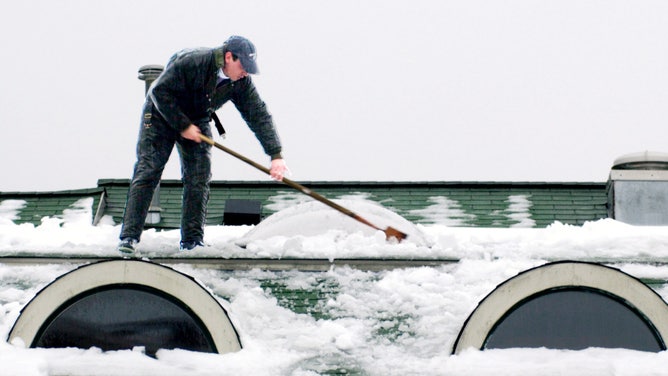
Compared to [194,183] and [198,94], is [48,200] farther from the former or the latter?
[198,94]

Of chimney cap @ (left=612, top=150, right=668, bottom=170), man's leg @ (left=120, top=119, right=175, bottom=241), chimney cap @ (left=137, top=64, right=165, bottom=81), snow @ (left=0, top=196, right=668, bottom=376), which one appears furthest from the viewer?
chimney cap @ (left=137, top=64, right=165, bottom=81)

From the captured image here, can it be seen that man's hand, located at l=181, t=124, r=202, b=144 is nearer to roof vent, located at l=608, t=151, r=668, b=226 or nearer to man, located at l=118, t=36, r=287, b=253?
man, located at l=118, t=36, r=287, b=253

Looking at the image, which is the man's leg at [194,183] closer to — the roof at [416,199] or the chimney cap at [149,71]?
the chimney cap at [149,71]

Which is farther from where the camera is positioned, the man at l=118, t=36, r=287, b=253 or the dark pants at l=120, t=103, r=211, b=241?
the dark pants at l=120, t=103, r=211, b=241

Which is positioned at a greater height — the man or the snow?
the man

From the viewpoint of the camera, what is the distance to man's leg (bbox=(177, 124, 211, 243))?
998cm

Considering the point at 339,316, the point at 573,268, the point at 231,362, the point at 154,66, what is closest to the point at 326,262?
the point at 339,316

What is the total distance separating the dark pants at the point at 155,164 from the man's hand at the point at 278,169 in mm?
567

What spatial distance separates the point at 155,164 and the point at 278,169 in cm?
100

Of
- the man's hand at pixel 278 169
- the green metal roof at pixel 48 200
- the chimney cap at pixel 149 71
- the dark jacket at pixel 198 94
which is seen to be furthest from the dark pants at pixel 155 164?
the green metal roof at pixel 48 200

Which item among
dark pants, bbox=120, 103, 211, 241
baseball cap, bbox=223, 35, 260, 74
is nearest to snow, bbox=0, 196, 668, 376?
dark pants, bbox=120, 103, 211, 241

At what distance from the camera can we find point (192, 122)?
9.82 meters

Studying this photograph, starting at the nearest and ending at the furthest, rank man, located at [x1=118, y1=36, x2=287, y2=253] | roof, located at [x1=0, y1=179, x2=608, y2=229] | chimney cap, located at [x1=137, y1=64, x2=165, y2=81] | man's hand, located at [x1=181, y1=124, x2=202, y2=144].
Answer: man, located at [x1=118, y1=36, x2=287, y2=253], man's hand, located at [x1=181, y1=124, x2=202, y2=144], chimney cap, located at [x1=137, y1=64, x2=165, y2=81], roof, located at [x1=0, y1=179, x2=608, y2=229]

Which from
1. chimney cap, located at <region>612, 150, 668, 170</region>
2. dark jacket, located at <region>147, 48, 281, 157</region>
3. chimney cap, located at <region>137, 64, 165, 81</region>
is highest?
chimney cap, located at <region>137, 64, 165, 81</region>
